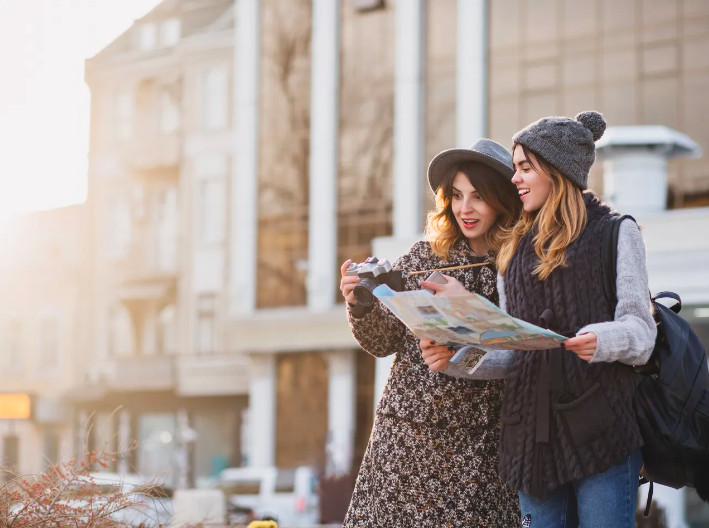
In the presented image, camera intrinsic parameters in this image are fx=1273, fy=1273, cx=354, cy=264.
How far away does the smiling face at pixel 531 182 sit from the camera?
3.77 meters

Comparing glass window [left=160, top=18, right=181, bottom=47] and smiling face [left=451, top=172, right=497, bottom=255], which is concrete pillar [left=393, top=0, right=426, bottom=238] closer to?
glass window [left=160, top=18, right=181, bottom=47]

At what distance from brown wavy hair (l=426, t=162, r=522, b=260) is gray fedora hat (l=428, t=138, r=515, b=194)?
0.06 feet

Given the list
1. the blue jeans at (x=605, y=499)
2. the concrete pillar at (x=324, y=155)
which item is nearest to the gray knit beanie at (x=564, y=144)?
the blue jeans at (x=605, y=499)

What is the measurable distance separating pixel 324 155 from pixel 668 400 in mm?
27448

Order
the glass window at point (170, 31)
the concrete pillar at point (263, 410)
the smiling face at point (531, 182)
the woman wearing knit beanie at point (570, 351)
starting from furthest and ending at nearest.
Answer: the glass window at point (170, 31) < the concrete pillar at point (263, 410) < the smiling face at point (531, 182) < the woman wearing knit beanie at point (570, 351)

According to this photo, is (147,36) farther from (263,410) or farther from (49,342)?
(263,410)

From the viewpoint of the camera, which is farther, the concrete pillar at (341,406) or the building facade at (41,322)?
the building facade at (41,322)

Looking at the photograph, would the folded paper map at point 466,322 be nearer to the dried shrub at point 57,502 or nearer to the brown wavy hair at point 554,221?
the brown wavy hair at point 554,221

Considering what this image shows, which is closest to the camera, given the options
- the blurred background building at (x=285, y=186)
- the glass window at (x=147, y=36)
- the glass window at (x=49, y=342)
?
the blurred background building at (x=285, y=186)

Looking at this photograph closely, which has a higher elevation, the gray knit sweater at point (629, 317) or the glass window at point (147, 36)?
the glass window at point (147, 36)

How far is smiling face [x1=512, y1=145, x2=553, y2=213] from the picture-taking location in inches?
148

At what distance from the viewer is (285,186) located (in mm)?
31625

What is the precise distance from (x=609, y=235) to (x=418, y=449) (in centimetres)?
100

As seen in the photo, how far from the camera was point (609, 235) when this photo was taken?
3.60 meters
